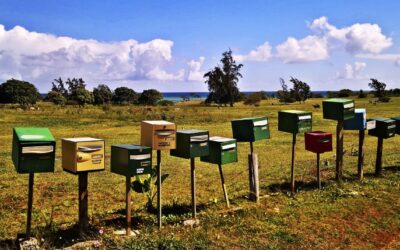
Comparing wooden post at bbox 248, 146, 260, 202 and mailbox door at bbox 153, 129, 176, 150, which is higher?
mailbox door at bbox 153, 129, 176, 150

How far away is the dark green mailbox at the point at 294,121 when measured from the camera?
351 inches

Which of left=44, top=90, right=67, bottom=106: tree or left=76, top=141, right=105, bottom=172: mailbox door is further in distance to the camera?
left=44, top=90, right=67, bottom=106: tree

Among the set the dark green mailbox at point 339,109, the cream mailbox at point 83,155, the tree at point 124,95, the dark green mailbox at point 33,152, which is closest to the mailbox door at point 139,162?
the cream mailbox at point 83,155

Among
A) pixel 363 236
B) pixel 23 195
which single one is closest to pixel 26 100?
pixel 23 195

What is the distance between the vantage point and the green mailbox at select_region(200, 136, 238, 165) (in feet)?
24.9

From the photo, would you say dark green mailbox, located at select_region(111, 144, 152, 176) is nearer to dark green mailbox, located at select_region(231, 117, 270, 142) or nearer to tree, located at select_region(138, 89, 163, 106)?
dark green mailbox, located at select_region(231, 117, 270, 142)

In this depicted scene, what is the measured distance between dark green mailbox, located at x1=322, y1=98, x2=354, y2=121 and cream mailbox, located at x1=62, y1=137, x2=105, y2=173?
17.0ft

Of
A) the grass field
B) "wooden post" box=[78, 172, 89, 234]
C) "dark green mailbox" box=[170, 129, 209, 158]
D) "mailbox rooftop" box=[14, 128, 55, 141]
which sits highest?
"mailbox rooftop" box=[14, 128, 55, 141]

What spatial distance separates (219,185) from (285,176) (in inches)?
71.7

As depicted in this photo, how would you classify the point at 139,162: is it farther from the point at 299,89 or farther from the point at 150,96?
the point at 150,96

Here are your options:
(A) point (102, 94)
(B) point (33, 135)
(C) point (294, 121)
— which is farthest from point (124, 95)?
(B) point (33, 135)

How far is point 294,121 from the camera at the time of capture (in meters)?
8.94

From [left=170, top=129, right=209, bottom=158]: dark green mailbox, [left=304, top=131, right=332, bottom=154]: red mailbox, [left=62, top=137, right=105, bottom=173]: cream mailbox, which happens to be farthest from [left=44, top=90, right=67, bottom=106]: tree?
[left=62, top=137, right=105, bottom=173]: cream mailbox

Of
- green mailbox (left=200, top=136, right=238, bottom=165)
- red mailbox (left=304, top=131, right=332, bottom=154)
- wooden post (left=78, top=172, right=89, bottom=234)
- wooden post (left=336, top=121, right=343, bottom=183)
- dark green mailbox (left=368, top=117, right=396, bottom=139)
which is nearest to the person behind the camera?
wooden post (left=78, top=172, right=89, bottom=234)
